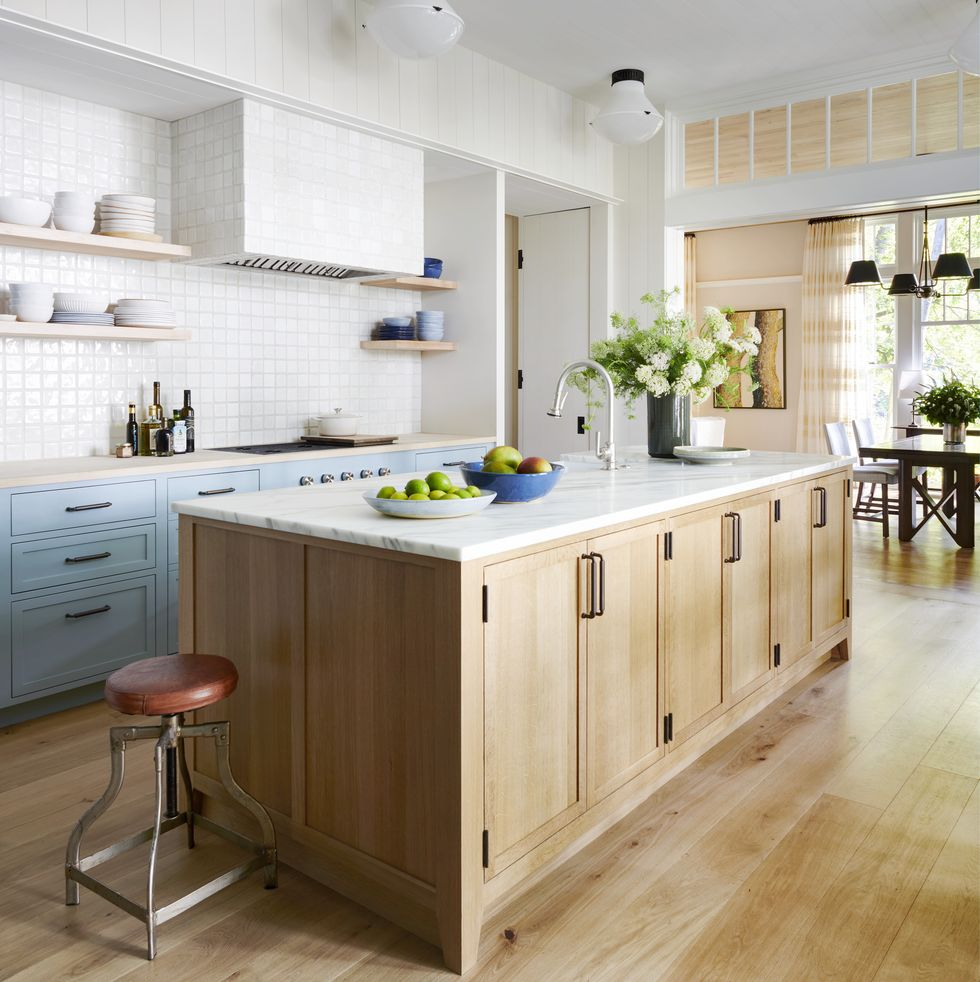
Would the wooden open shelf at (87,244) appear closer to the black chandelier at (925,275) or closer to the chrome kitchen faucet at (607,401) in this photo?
the chrome kitchen faucet at (607,401)

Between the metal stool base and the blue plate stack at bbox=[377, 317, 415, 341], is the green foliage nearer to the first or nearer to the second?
the blue plate stack at bbox=[377, 317, 415, 341]

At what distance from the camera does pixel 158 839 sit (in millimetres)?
2152

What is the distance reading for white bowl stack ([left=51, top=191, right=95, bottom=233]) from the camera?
3.62m

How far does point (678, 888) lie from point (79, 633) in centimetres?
234

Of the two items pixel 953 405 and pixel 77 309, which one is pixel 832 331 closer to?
pixel 953 405

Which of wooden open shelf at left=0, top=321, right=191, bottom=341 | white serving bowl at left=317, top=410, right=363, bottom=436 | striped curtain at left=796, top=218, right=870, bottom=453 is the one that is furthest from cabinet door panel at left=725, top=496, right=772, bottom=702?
striped curtain at left=796, top=218, right=870, bottom=453

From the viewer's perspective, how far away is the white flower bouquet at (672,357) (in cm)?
348

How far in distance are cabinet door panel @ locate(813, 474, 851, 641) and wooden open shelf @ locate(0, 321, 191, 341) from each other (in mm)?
2766

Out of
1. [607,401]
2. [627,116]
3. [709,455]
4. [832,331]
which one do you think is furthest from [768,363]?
[607,401]

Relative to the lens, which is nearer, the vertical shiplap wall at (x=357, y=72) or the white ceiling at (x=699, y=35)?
the vertical shiplap wall at (x=357, y=72)

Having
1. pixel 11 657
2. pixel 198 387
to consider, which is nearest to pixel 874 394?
pixel 198 387

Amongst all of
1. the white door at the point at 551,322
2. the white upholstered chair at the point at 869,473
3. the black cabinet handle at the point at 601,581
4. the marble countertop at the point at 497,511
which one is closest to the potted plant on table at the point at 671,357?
the marble countertop at the point at 497,511

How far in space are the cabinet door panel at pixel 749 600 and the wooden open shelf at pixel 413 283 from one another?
258cm

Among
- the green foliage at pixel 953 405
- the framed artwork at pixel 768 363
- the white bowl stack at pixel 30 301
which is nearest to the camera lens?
the white bowl stack at pixel 30 301
